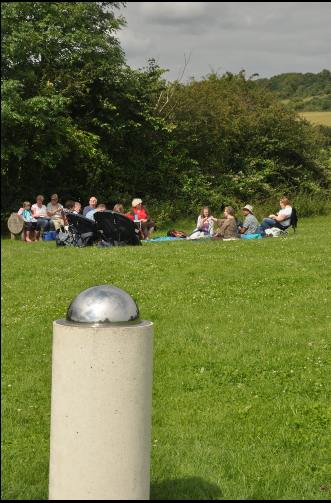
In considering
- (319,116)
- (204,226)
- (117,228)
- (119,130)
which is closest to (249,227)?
(204,226)

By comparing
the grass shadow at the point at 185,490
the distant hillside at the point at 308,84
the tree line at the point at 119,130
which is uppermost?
the distant hillside at the point at 308,84

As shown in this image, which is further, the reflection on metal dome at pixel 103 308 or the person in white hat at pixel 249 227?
the person in white hat at pixel 249 227

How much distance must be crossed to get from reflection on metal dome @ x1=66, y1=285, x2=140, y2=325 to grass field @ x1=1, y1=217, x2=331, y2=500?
152 cm

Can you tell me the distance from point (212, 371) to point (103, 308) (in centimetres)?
301

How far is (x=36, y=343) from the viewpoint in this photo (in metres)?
6.79

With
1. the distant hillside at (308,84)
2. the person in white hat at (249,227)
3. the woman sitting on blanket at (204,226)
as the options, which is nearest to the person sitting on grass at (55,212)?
the woman sitting on blanket at (204,226)

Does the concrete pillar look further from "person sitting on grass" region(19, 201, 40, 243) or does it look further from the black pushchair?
"person sitting on grass" region(19, 201, 40, 243)

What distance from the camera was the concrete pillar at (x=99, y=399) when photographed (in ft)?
9.85

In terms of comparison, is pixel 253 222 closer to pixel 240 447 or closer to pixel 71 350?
pixel 240 447

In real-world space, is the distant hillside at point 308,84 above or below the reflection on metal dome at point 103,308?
above

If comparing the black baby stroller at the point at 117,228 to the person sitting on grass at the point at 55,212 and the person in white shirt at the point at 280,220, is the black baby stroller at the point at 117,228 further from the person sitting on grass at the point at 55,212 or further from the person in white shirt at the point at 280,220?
the person in white shirt at the point at 280,220

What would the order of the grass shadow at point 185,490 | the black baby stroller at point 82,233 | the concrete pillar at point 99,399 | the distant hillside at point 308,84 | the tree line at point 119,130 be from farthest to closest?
the distant hillside at point 308,84 → the tree line at point 119,130 → the black baby stroller at point 82,233 → the grass shadow at point 185,490 → the concrete pillar at point 99,399

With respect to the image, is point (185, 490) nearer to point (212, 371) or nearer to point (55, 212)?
point (212, 371)

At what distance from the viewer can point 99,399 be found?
9.86 ft
